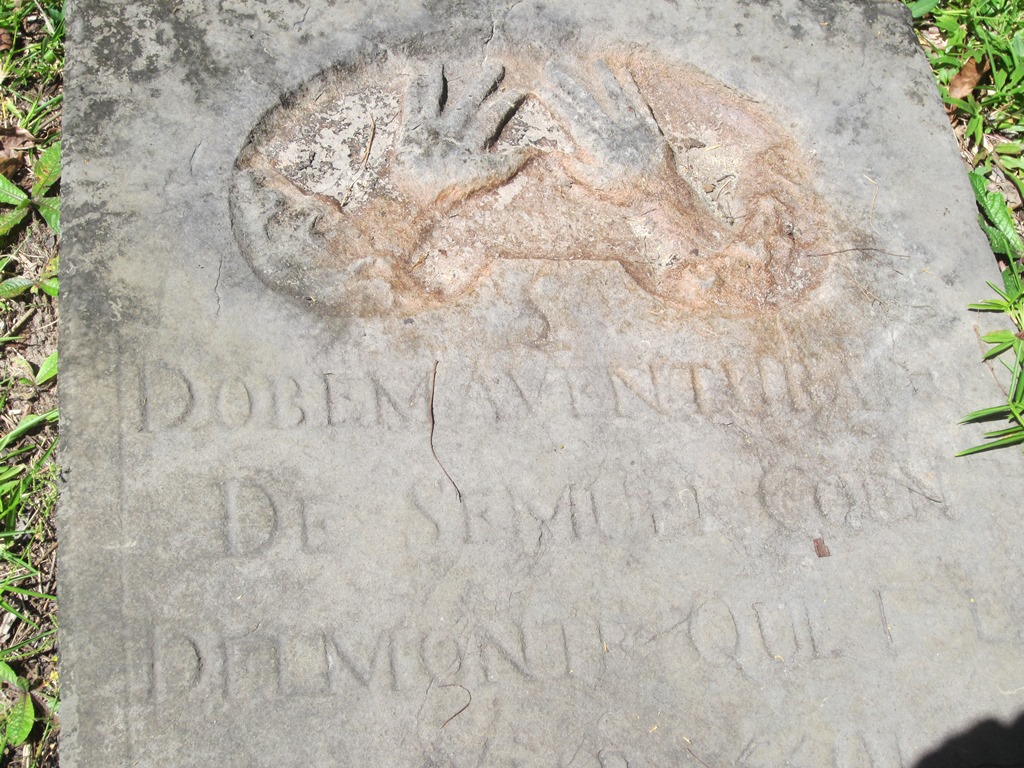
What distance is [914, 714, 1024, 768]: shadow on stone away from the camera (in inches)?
72.4

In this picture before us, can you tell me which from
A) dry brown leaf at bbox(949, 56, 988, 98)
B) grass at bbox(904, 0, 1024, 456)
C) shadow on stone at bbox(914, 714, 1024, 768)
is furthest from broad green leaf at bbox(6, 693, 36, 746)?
dry brown leaf at bbox(949, 56, 988, 98)

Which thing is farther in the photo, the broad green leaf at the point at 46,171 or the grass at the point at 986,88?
the grass at the point at 986,88

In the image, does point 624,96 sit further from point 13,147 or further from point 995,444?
point 13,147

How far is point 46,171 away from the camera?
2678 mm

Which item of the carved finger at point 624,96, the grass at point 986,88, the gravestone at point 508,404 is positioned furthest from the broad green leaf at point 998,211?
the carved finger at point 624,96

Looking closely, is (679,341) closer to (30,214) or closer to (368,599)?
(368,599)

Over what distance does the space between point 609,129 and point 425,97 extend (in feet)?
1.57

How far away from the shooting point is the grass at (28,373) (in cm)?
218

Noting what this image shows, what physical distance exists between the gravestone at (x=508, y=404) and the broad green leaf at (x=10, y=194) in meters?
0.67

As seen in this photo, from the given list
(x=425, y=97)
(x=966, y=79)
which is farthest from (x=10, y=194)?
(x=966, y=79)

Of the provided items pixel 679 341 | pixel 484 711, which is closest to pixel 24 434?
pixel 484 711

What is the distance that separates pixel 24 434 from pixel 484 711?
1.50m

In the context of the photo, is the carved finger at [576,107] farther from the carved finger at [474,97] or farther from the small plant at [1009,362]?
the small plant at [1009,362]

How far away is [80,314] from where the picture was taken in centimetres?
187
